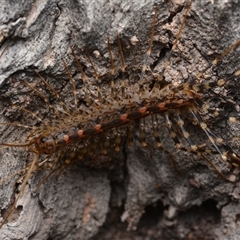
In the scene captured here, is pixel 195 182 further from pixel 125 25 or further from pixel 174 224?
pixel 125 25

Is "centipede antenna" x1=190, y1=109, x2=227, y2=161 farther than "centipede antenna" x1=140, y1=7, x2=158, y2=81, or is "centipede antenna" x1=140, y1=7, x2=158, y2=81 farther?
"centipede antenna" x1=190, y1=109, x2=227, y2=161

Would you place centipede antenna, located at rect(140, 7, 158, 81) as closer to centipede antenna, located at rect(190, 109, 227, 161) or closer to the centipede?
the centipede

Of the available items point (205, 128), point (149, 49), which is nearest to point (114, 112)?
point (149, 49)

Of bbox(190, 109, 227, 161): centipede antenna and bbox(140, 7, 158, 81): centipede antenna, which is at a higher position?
bbox(140, 7, 158, 81): centipede antenna

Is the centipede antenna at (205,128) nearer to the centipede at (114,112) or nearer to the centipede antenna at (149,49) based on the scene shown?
the centipede at (114,112)

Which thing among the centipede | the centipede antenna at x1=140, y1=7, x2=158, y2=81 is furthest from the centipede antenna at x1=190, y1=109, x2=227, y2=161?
the centipede antenna at x1=140, y1=7, x2=158, y2=81

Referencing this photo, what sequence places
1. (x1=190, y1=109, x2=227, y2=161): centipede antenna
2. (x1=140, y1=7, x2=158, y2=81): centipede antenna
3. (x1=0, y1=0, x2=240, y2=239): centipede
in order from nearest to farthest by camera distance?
(x1=140, y1=7, x2=158, y2=81): centipede antenna, (x1=0, y1=0, x2=240, y2=239): centipede, (x1=190, y1=109, x2=227, y2=161): centipede antenna

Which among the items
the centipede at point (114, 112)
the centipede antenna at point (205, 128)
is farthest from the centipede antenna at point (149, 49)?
the centipede antenna at point (205, 128)

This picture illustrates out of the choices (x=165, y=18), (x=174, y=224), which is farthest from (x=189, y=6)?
(x=174, y=224)
